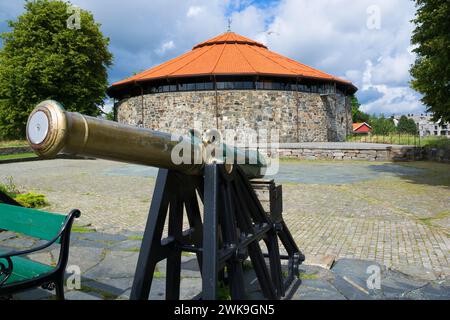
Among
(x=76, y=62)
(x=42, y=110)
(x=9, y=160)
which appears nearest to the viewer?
(x=42, y=110)

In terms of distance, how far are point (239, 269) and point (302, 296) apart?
38.4 inches

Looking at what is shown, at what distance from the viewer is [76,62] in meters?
29.2

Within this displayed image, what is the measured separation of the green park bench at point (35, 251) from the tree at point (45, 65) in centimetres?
2818

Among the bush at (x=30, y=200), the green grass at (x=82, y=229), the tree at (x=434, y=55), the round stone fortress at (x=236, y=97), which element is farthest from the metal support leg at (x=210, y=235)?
the round stone fortress at (x=236, y=97)

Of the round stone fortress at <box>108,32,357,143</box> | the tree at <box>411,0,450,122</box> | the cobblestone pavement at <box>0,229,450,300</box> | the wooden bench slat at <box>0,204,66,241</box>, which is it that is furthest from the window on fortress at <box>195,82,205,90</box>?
the wooden bench slat at <box>0,204,66,241</box>

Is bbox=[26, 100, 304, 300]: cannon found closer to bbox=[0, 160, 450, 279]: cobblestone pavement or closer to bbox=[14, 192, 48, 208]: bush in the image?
bbox=[0, 160, 450, 279]: cobblestone pavement

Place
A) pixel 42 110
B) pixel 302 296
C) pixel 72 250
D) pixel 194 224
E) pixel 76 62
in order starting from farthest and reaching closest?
pixel 76 62
pixel 72 250
pixel 302 296
pixel 194 224
pixel 42 110

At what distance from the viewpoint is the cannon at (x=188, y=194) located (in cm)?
176

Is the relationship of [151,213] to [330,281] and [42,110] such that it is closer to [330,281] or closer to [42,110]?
[42,110]

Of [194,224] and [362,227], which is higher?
[194,224]

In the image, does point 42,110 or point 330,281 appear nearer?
point 42,110

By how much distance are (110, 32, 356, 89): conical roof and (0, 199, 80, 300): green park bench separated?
25585 mm

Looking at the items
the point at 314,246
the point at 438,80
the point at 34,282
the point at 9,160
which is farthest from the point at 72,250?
the point at 9,160
